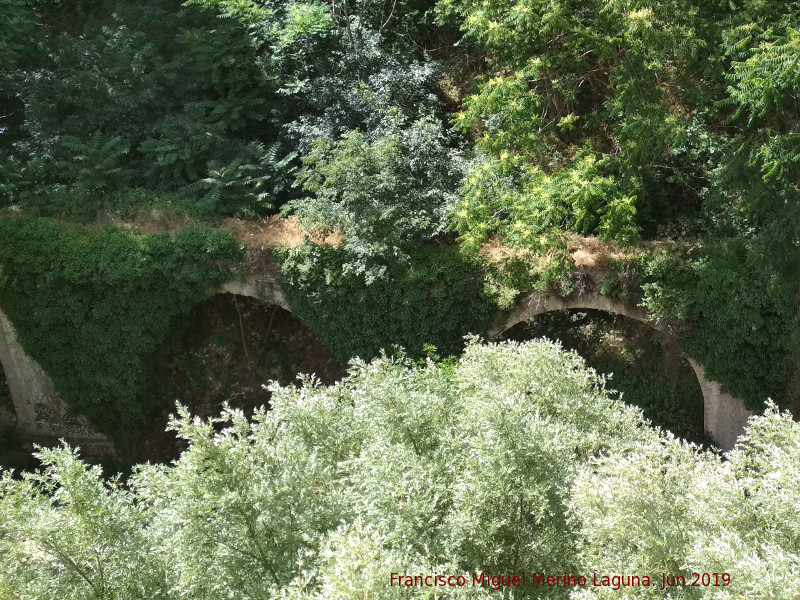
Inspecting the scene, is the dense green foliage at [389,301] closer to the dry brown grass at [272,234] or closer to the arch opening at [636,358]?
the dry brown grass at [272,234]

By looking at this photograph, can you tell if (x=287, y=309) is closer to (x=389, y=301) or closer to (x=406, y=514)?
(x=389, y=301)

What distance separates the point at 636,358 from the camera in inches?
561

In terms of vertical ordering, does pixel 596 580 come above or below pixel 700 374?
below

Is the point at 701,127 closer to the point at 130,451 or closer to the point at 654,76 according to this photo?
the point at 654,76

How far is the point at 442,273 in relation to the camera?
13.7m

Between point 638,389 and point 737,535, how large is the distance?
8.12 m

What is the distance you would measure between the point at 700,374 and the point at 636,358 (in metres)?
1.30

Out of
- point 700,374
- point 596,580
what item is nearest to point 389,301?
point 700,374

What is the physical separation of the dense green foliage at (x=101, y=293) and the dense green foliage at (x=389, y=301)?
1.52 meters

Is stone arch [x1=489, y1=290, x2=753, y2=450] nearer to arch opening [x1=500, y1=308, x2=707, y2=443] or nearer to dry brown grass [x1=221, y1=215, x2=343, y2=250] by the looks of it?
arch opening [x1=500, y1=308, x2=707, y2=443]

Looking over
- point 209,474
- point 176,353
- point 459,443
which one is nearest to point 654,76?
point 459,443

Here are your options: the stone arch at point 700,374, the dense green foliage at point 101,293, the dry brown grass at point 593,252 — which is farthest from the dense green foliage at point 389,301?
the dry brown grass at point 593,252

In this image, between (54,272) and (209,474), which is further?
(54,272)

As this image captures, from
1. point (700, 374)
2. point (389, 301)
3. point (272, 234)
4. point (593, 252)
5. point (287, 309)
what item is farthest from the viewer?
point (287, 309)
